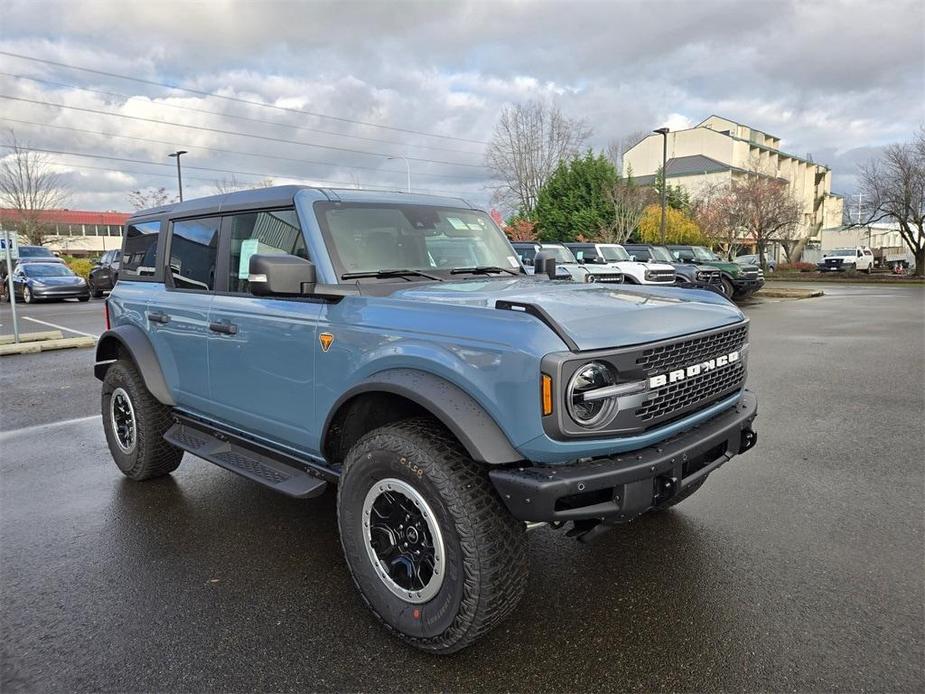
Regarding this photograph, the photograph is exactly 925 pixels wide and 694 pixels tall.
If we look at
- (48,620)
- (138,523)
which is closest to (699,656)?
(48,620)

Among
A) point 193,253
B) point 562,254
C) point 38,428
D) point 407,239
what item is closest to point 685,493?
point 407,239

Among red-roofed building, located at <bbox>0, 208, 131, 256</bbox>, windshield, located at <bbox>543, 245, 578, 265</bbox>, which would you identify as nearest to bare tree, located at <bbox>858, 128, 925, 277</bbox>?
windshield, located at <bbox>543, 245, 578, 265</bbox>

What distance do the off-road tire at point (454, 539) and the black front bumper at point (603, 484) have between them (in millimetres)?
137

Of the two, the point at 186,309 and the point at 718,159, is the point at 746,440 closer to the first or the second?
the point at 186,309

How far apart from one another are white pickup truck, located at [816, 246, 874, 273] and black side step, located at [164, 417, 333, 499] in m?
48.2

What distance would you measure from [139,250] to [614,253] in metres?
18.1

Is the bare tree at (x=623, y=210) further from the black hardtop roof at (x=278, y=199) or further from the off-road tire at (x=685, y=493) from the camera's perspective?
the off-road tire at (x=685, y=493)

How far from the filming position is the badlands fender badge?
259 cm

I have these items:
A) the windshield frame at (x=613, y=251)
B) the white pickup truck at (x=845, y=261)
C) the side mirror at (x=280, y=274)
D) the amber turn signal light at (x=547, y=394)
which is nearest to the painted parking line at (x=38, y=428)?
the side mirror at (x=280, y=274)

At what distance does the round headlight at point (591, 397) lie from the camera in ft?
7.71

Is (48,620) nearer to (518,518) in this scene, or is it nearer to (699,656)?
(518,518)

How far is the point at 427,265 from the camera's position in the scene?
11.8ft

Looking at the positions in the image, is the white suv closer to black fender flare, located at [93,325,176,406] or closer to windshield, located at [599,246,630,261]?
windshield, located at [599,246,630,261]

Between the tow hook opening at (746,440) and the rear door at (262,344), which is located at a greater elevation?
the rear door at (262,344)
